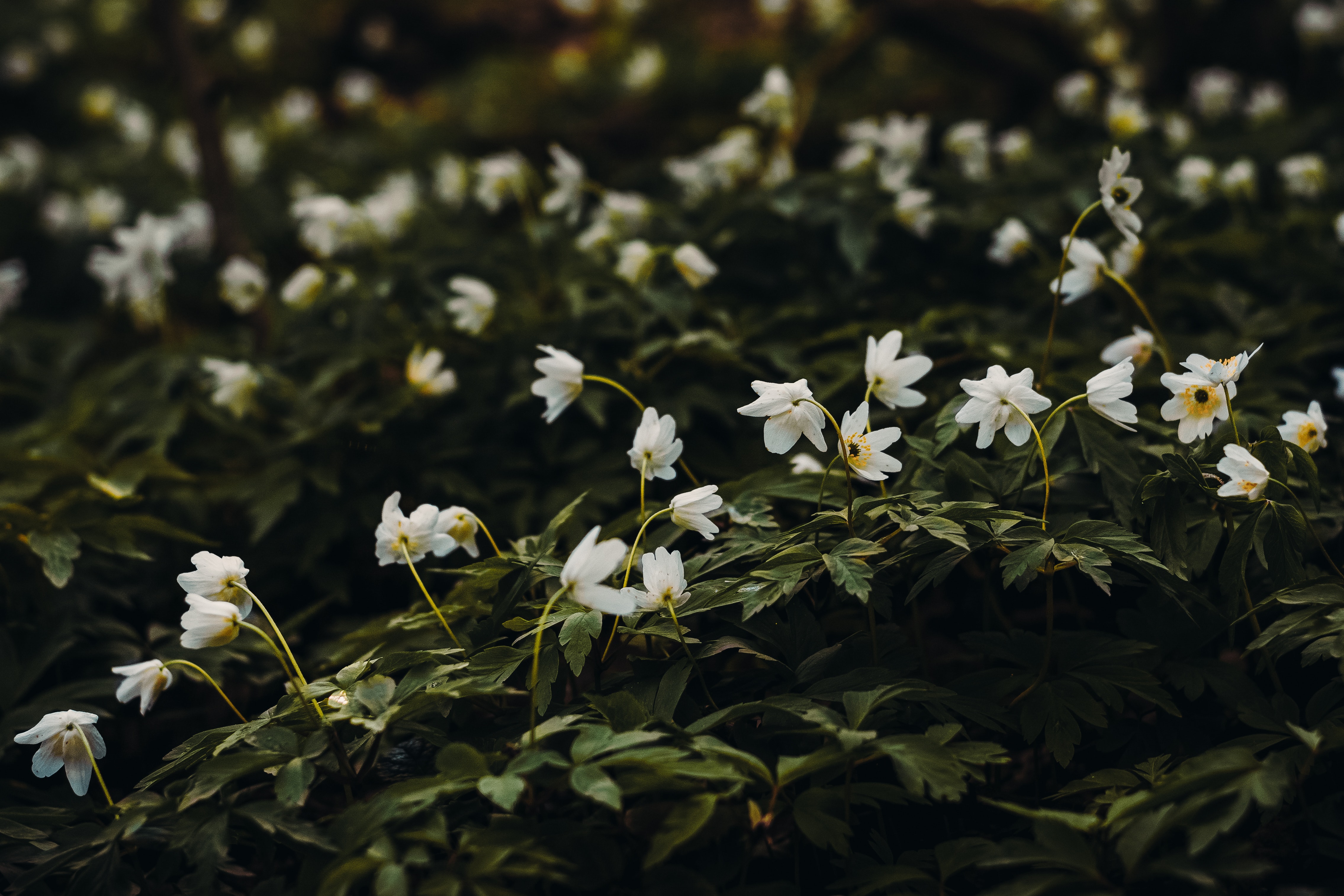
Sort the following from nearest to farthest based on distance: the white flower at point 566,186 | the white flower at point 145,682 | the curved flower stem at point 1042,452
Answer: the white flower at point 145,682 → the curved flower stem at point 1042,452 → the white flower at point 566,186

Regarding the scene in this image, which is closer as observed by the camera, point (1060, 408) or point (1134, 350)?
point (1060, 408)

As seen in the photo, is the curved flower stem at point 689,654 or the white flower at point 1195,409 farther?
the white flower at point 1195,409

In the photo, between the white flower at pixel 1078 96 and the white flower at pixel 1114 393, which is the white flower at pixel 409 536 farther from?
the white flower at pixel 1078 96

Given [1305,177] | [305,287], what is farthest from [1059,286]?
[305,287]

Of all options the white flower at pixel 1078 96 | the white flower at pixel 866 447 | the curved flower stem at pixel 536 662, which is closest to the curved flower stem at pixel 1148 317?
the white flower at pixel 866 447

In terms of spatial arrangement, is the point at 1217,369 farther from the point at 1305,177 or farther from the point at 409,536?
the point at 1305,177

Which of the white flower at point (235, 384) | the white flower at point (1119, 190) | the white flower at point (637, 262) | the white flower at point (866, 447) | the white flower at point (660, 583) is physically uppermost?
the white flower at point (1119, 190)

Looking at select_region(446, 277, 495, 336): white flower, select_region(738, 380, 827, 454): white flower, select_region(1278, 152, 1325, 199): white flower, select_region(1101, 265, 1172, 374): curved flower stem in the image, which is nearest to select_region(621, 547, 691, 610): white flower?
select_region(738, 380, 827, 454): white flower
